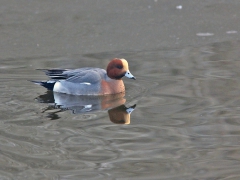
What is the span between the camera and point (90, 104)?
6883 millimetres

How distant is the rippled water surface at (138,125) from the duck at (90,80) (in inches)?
6.4

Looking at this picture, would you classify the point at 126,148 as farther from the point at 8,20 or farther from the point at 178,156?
the point at 8,20

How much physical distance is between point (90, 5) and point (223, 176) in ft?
22.8

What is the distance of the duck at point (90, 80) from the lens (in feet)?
24.0

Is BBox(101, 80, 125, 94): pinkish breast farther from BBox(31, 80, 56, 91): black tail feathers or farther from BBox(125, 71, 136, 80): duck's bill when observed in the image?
BBox(31, 80, 56, 91): black tail feathers

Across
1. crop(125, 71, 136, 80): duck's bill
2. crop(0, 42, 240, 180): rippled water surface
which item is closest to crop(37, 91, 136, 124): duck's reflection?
crop(0, 42, 240, 180): rippled water surface

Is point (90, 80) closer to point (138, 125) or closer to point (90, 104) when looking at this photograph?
point (90, 104)

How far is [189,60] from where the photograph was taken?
8312 mm

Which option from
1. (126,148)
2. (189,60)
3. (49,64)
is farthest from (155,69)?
(126,148)

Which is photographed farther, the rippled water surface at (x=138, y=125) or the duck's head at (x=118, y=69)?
the duck's head at (x=118, y=69)

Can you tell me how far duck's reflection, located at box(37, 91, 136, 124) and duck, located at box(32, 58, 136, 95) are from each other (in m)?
0.08

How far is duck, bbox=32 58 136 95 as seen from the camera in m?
7.32

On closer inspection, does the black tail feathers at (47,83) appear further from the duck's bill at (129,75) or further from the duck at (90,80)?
the duck's bill at (129,75)

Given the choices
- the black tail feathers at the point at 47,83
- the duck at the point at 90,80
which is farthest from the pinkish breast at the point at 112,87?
the black tail feathers at the point at 47,83
